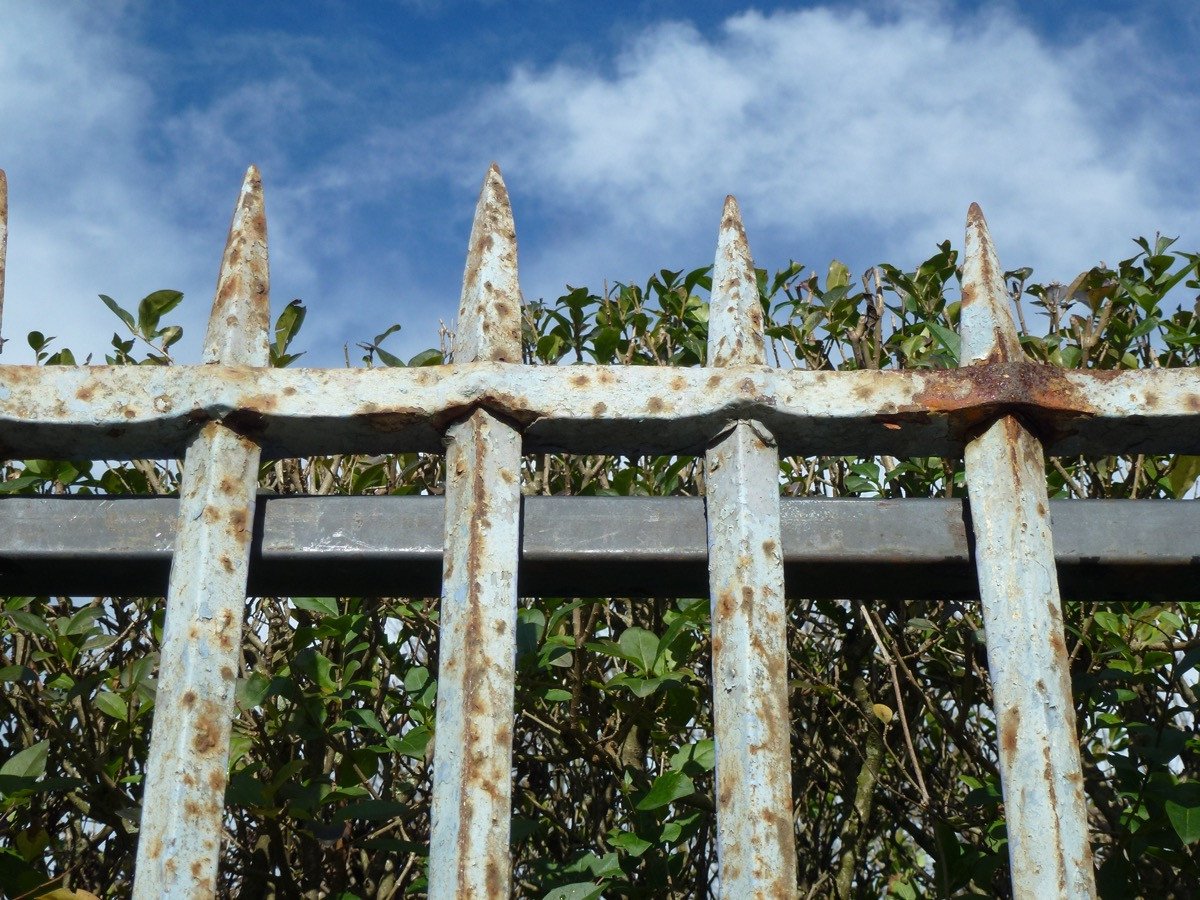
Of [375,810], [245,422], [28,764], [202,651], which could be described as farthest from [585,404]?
[28,764]

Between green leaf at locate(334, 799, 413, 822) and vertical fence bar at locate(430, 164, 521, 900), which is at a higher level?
vertical fence bar at locate(430, 164, 521, 900)

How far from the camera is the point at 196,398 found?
155 cm

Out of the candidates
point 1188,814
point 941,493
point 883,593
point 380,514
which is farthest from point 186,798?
point 941,493

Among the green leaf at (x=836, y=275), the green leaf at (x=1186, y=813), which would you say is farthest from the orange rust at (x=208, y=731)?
the green leaf at (x=836, y=275)

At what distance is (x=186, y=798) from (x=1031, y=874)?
38.9 inches

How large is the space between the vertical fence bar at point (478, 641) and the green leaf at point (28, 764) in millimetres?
960

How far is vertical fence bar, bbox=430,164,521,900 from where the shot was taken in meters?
1.36

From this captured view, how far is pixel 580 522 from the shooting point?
1.62m

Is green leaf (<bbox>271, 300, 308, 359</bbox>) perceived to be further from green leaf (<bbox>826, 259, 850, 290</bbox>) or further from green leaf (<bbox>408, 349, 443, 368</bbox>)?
green leaf (<bbox>826, 259, 850, 290</bbox>)

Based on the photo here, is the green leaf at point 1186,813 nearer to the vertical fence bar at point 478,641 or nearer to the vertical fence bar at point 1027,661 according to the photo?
the vertical fence bar at point 1027,661

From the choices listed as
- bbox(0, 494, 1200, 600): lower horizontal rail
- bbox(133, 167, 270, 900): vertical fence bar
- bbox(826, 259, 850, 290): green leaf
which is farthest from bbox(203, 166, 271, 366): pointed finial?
bbox(826, 259, 850, 290): green leaf

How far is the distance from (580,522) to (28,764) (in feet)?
3.63

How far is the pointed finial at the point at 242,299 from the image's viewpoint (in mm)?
1616

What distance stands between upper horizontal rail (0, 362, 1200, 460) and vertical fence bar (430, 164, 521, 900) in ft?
0.21
